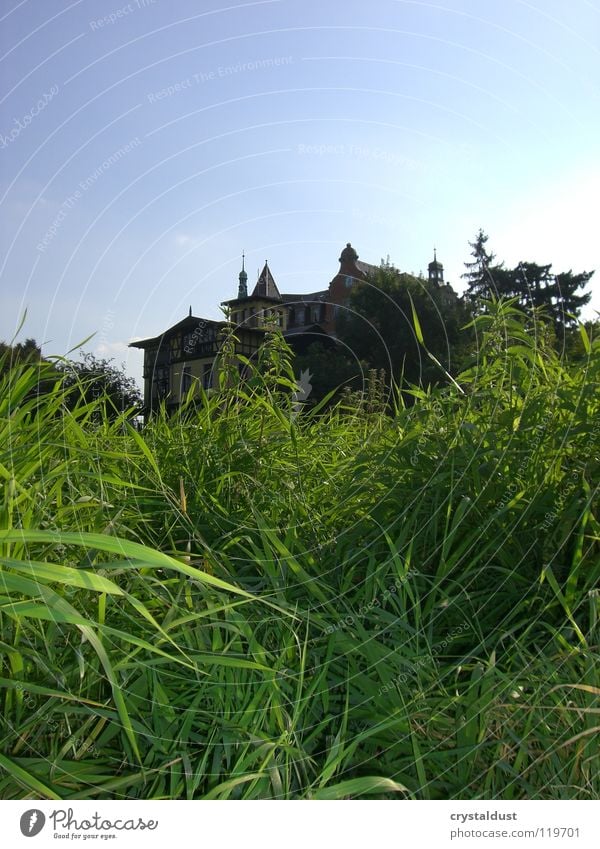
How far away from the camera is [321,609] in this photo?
94.1 inches

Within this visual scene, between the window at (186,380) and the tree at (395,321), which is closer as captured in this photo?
the tree at (395,321)

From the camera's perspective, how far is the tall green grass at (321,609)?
184 centimetres

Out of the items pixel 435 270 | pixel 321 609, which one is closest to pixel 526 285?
pixel 435 270

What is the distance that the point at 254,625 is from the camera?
7.52ft

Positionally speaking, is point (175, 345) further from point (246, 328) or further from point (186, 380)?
point (186, 380)

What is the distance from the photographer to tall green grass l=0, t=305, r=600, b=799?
6.03 feet
